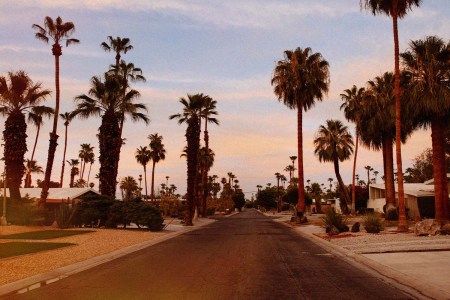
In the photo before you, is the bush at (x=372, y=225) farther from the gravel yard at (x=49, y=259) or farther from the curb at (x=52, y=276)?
the curb at (x=52, y=276)

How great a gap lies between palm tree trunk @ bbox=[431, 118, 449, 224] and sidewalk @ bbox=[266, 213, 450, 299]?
7678mm

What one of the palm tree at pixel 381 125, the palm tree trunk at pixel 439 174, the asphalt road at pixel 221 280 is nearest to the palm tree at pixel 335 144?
the palm tree at pixel 381 125

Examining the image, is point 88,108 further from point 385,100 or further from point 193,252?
point 385,100

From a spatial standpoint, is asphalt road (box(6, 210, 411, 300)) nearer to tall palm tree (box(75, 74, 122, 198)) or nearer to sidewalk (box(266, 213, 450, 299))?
sidewalk (box(266, 213, 450, 299))

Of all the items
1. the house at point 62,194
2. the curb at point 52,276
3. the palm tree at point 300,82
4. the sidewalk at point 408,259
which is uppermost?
the palm tree at point 300,82

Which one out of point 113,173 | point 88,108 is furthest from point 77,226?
point 88,108

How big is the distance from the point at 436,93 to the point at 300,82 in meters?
17.0

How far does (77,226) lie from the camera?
3484cm

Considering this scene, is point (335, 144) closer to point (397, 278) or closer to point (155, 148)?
point (155, 148)

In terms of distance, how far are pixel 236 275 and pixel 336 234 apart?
54.3ft

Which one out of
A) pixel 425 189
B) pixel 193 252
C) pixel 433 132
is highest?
pixel 433 132

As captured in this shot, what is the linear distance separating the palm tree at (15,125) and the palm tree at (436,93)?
28109 millimetres

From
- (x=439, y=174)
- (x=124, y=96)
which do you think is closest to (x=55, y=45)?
(x=124, y=96)

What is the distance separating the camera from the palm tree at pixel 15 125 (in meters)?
34.0
